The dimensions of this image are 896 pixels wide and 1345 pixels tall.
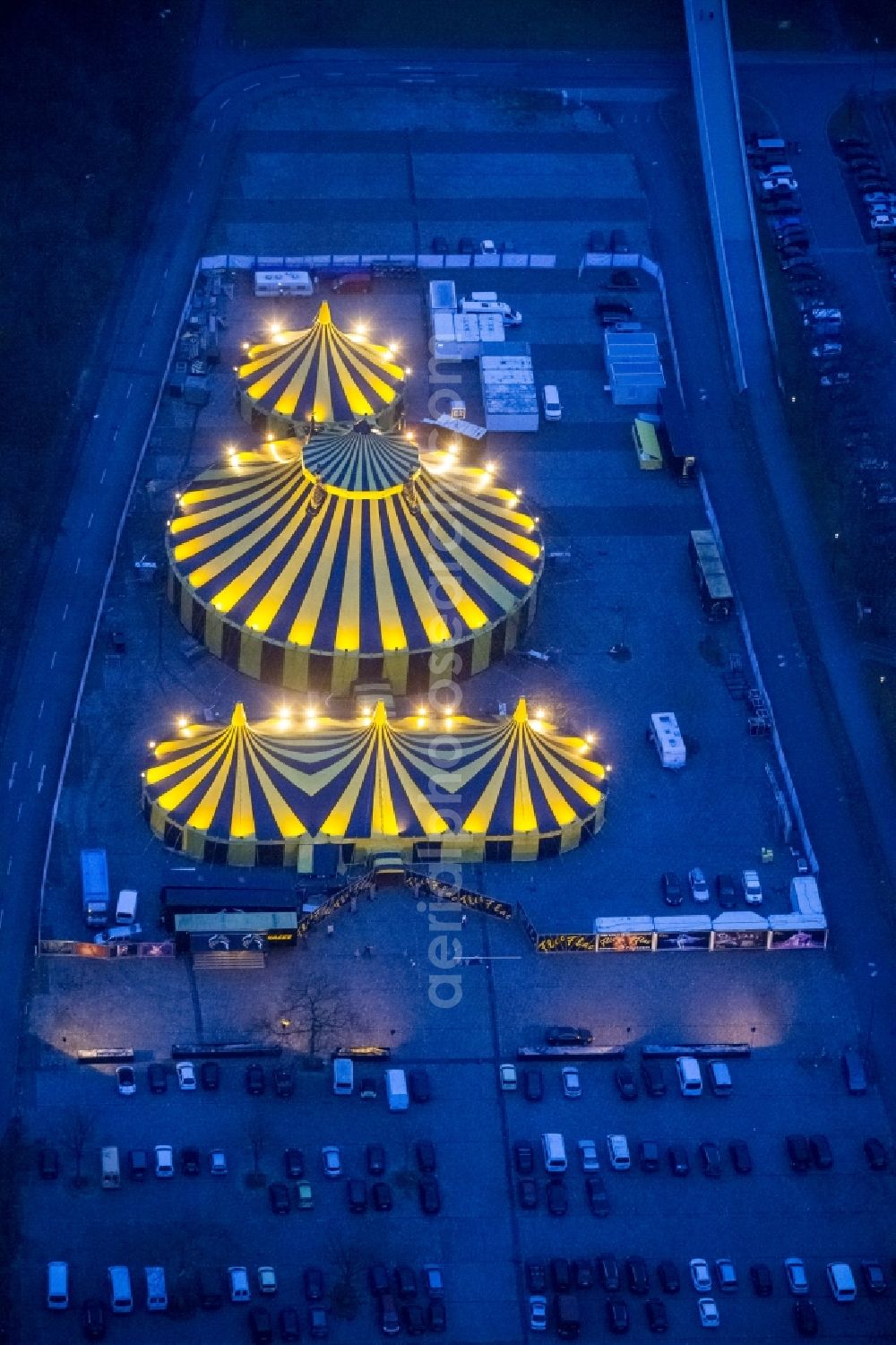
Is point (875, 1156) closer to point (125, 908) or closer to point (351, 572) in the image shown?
point (125, 908)

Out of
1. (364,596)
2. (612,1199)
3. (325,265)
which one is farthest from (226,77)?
(612,1199)

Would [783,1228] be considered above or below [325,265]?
below

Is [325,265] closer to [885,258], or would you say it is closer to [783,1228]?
[885,258]

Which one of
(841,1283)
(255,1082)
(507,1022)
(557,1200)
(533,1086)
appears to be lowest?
(841,1283)

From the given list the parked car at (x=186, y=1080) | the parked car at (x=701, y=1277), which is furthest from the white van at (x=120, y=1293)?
the parked car at (x=701, y=1277)

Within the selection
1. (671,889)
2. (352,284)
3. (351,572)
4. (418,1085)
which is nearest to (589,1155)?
(418,1085)

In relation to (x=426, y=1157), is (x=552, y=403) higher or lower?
higher

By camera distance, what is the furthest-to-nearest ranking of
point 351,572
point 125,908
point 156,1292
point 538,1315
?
point 351,572, point 125,908, point 538,1315, point 156,1292
